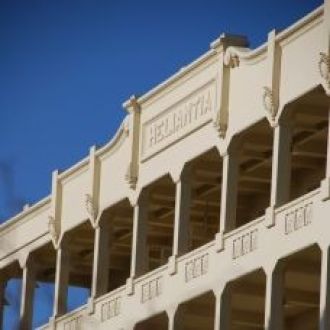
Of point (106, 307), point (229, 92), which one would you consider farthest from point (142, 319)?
point (229, 92)

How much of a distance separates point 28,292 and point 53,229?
3.81m

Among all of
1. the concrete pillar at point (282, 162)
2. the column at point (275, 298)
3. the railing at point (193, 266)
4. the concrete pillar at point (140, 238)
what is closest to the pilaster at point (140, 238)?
the concrete pillar at point (140, 238)

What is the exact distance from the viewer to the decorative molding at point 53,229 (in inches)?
3536

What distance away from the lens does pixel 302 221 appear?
71.7 metres

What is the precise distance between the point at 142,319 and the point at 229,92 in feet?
28.7

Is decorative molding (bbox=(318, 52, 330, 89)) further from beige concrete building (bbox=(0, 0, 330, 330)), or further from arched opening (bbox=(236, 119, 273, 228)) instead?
arched opening (bbox=(236, 119, 273, 228))

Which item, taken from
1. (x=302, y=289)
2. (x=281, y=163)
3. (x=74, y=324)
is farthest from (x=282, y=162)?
(x=74, y=324)

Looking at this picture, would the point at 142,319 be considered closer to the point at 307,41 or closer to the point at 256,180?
the point at 256,180

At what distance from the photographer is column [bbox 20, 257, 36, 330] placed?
Answer: 9281 cm

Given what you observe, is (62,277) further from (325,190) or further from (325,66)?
(325,66)

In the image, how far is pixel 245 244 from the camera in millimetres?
75250

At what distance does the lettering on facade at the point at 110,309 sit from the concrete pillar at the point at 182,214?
433cm

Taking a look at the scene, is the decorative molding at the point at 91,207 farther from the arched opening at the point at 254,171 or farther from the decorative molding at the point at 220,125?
the decorative molding at the point at 220,125

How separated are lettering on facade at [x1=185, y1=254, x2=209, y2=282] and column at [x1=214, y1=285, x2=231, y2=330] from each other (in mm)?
1243
